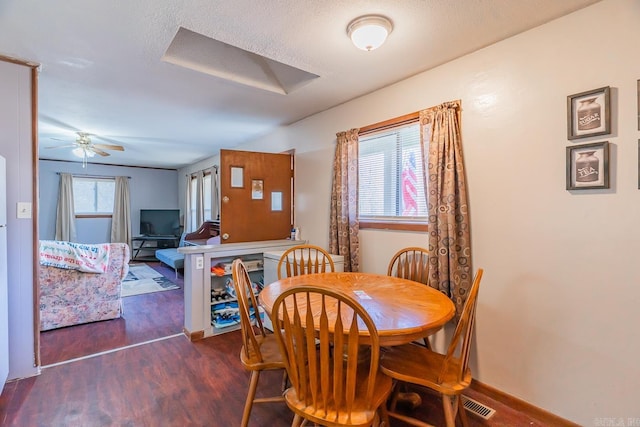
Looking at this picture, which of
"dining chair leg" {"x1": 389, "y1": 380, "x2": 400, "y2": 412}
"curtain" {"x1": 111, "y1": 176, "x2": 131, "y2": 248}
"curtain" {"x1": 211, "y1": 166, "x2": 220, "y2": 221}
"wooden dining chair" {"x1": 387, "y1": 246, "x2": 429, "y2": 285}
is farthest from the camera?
"curtain" {"x1": 111, "y1": 176, "x2": 131, "y2": 248}

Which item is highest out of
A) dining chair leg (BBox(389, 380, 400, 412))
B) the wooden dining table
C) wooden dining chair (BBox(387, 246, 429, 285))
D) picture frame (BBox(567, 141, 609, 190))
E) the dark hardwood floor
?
picture frame (BBox(567, 141, 609, 190))

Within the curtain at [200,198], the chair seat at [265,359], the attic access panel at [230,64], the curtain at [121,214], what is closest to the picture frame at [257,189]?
the attic access panel at [230,64]

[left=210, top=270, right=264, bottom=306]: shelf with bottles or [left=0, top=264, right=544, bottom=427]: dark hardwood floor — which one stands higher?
[left=210, top=270, right=264, bottom=306]: shelf with bottles

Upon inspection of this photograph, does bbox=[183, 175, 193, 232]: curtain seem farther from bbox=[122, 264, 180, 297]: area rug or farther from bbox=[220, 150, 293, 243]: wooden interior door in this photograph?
bbox=[220, 150, 293, 243]: wooden interior door

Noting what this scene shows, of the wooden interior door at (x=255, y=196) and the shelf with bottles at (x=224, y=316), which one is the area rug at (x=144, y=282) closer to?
the shelf with bottles at (x=224, y=316)

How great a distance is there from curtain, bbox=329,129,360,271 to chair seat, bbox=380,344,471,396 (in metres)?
1.16

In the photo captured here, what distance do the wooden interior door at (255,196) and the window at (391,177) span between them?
3.85 feet

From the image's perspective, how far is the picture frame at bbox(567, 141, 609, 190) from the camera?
154 centimetres

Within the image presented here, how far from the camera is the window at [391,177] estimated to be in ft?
8.04

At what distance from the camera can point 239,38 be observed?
1.89m

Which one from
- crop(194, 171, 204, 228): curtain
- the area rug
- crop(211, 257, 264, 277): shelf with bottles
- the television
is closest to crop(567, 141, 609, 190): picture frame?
crop(211, 257, 264, 277): shelf with bottles

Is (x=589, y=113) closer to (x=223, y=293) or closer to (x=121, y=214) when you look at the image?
(x=223, y=293)

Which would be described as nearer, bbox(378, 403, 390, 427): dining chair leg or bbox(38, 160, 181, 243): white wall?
bbox(378, 403, 390, 427): dining chair leg

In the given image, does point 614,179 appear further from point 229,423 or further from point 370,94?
point 229,423
